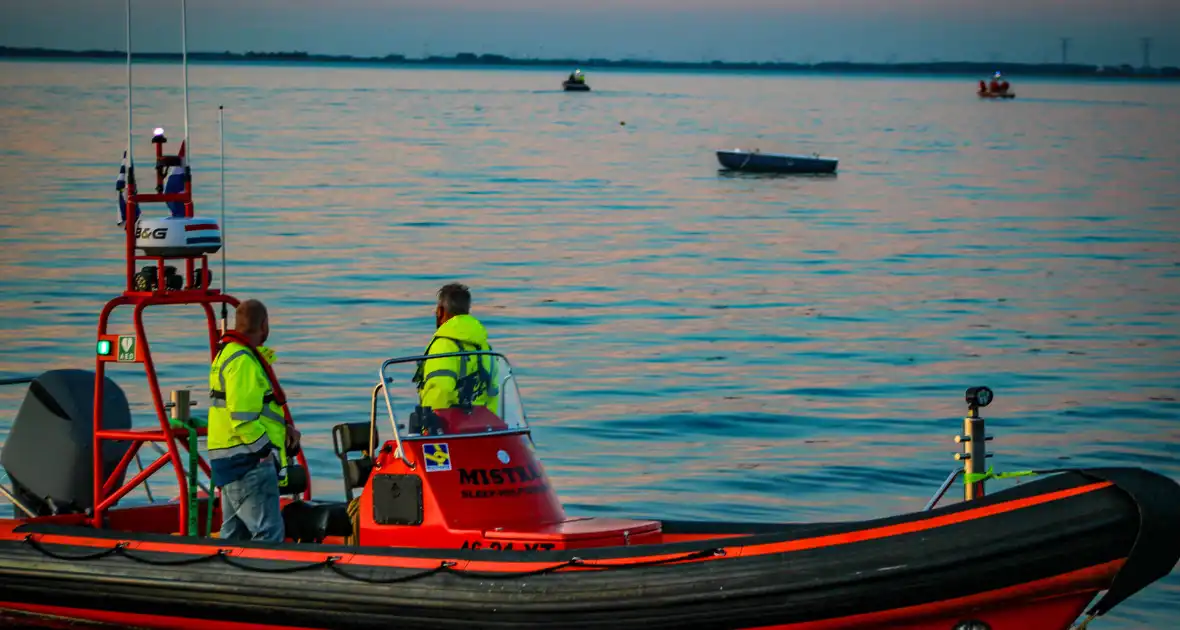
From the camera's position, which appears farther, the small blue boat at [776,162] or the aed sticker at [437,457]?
the small blue boat at [776,162]

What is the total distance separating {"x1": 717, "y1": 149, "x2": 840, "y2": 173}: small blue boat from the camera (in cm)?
5005

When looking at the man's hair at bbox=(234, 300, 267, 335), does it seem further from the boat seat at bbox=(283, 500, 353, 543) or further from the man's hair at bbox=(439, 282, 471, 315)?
the boat seat at bbox=(283, 500, 353, 543)

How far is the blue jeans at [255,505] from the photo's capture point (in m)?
7.50

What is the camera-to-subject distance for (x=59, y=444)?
27.2ft

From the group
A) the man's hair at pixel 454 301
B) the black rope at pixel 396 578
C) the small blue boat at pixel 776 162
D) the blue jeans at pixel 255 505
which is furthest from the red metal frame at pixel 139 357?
the small blue boat at pixel 776 162

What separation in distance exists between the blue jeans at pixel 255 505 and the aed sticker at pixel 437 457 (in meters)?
0.70

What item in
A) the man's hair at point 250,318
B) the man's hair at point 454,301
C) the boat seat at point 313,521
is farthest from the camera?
the boat seat at point 313,521

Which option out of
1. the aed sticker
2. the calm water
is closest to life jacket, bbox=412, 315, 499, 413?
the aed sticker

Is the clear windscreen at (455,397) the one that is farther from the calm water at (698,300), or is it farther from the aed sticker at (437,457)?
the calm water at (698,300)

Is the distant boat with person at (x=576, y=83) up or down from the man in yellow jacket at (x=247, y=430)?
up

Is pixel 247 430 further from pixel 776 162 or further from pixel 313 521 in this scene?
pixel 776 162

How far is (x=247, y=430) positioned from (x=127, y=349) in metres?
0.94

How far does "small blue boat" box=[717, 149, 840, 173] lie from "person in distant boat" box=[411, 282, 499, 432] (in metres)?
42.8

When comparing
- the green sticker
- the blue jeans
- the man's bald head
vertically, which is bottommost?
the blue jeans
